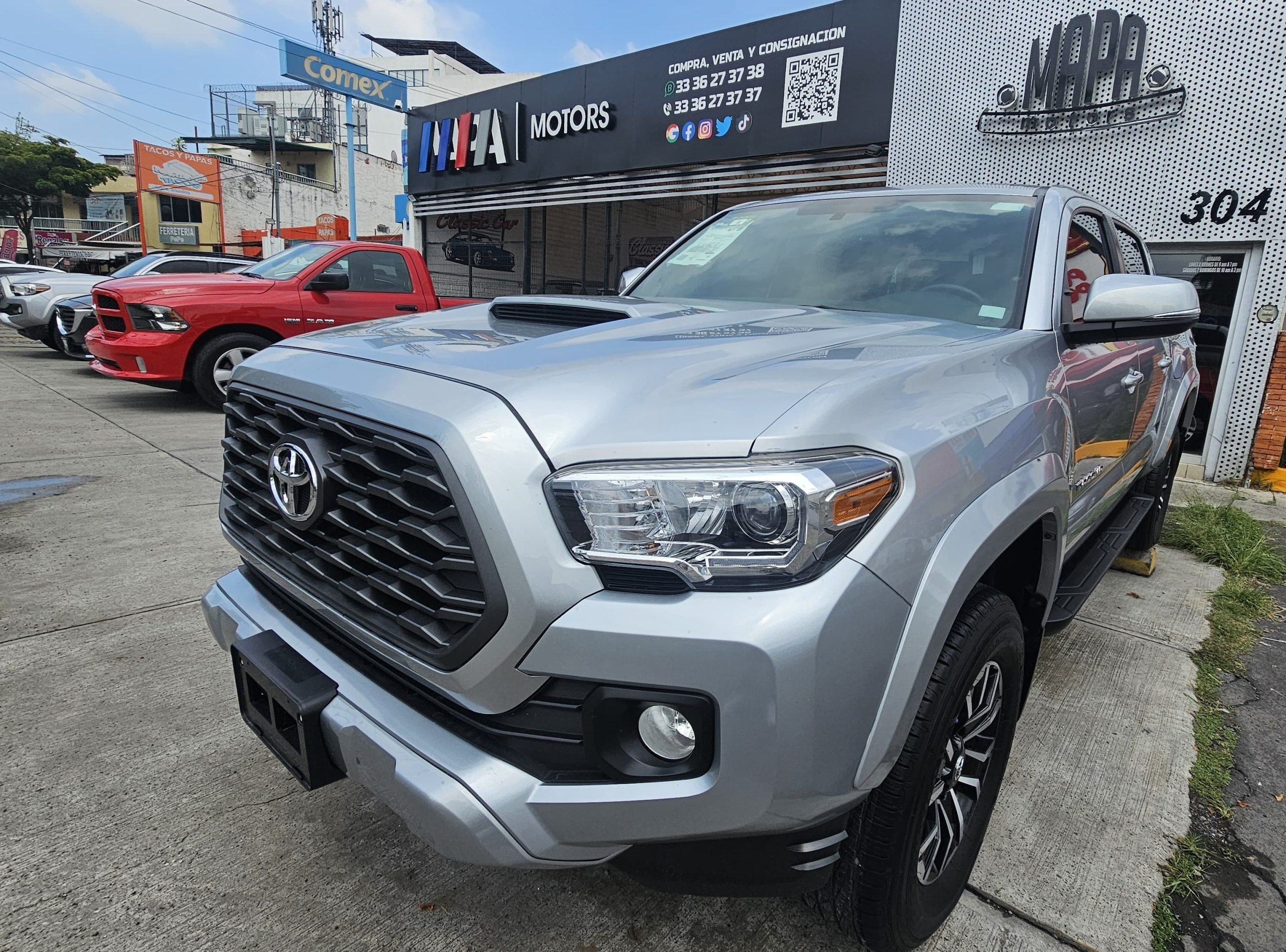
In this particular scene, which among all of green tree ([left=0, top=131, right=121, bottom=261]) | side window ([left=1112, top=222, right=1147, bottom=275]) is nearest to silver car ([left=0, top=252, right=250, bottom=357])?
side window ([left=1112, top=222, right=1147, bottom=275])

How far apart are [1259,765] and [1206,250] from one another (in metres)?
5.75

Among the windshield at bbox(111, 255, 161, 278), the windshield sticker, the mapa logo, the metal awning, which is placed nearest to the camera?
the windshield sticker

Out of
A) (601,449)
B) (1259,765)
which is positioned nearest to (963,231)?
(601,449)

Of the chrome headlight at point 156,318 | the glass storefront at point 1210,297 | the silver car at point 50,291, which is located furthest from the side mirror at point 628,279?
the silver car at point 50,291

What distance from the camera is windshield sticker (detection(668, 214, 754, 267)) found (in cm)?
306

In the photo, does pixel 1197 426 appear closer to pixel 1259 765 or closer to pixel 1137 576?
pixel 1137 576

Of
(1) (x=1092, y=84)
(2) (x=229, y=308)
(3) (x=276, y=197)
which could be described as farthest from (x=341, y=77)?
(3) (x=276, y=197)

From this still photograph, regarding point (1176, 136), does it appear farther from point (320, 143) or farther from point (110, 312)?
point (320, 143)

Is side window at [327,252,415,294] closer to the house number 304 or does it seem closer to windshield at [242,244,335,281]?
windshield at [242,244,335,281]

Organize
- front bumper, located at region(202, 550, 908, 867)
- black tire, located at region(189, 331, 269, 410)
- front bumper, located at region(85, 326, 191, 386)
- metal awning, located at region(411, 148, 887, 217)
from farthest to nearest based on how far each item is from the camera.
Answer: metal awning, located at region(411, 148, 887, 217), black tire, located at region(189, 331, 269, 410), front bumper, located at region(85, 326, 191, 386), front bumper, located at region(202, 550, 908, 867)

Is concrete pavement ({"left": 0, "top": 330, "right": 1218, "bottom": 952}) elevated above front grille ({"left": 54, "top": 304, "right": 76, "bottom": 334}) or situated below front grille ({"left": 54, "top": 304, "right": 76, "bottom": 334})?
below

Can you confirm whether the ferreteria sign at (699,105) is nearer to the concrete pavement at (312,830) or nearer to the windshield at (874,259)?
the windshield at (874,259)

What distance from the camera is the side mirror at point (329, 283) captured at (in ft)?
24.0

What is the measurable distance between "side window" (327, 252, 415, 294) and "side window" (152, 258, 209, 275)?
4.22 meters
